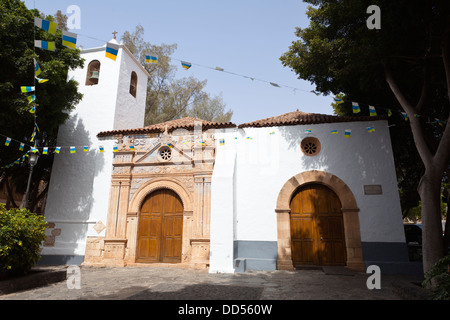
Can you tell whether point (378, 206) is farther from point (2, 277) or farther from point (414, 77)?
point (2, 277)

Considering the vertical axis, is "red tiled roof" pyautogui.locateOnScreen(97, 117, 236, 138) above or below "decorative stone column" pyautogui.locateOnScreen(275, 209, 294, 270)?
above

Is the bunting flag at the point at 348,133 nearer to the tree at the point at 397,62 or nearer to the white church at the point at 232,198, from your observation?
the white church at the point at 232,198

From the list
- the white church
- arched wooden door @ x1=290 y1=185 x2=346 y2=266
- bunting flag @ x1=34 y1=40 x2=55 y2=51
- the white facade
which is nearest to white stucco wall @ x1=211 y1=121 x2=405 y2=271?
the white church

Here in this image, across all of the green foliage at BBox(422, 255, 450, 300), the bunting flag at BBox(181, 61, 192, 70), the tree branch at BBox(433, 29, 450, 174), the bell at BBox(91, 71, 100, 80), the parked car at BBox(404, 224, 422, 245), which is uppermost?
the bell at BBox(91, 71, 100, 80)

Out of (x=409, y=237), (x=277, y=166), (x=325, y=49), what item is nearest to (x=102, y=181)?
(x=277, y=166)

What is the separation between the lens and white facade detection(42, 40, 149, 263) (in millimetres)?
9586

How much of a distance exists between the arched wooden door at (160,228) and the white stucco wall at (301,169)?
195 cm

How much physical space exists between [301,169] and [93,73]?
965 centimetres

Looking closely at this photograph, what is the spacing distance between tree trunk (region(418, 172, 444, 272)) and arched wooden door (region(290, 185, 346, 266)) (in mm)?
2828

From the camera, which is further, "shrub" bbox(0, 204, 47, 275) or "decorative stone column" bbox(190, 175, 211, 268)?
"decorative stone column" bbox(190, 175, 211, 268)

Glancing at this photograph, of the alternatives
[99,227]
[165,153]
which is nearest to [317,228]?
[165,153]

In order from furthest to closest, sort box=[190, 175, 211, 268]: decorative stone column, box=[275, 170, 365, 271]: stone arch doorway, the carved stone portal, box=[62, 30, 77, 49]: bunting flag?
1. the carved stone portal
2. box=[190, 175, 211, 268]: decorative stone column
3. box=[275, 170, 365, 271]: stone arch doorway
4. box=[62, 30, 77, 49]: bunting flag

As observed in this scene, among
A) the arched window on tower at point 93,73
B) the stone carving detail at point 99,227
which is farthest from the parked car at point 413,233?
the arched window on tower at point 93,73

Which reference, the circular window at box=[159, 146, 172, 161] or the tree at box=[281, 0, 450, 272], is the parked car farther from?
the circular window at box=[159, 146, 172, 161]
